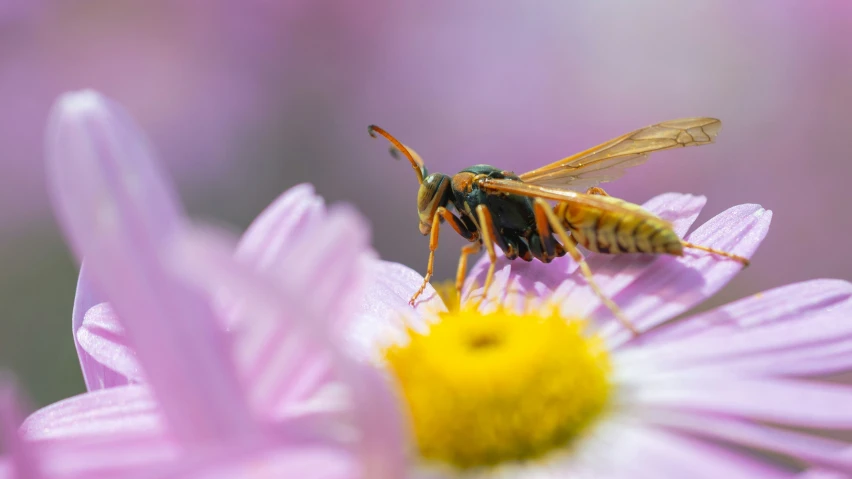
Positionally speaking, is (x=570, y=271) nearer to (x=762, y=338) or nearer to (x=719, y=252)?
(x=719, y=252)

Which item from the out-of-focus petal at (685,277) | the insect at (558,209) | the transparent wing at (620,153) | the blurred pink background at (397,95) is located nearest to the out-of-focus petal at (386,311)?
the insect at (558,209)

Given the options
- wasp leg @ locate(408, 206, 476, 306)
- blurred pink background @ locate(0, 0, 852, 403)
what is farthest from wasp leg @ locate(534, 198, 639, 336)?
blurred pink background @ locate(0, 0, 852, 403)

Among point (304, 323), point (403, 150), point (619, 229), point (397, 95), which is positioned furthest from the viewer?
point (397, 95)

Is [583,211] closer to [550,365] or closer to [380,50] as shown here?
[550,365]

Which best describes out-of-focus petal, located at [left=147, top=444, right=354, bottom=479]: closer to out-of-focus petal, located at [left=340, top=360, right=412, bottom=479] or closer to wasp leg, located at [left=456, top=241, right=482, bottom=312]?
out-of-focus petal, located at [left=340, top=360, right=412, bottom=479]

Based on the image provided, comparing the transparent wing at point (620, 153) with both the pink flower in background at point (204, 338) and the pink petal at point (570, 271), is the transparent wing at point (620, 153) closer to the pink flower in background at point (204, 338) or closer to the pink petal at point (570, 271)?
the pink petal at point (570, 271)

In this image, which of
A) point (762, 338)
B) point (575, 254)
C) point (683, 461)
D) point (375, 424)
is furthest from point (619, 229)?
point (375, 424)
